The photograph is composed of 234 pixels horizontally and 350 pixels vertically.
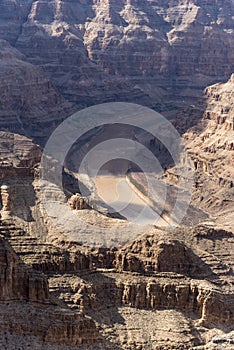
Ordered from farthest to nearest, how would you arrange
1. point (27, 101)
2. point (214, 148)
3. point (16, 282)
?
point (27, 101) → point (214, 148) → point (16, 282)

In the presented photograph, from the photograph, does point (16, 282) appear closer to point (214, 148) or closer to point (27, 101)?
point (214, 148)

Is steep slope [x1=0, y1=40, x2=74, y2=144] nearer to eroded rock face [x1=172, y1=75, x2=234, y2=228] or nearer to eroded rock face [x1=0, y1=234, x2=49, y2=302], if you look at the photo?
eroded rock face [x1=172, y1=75, x2=234, y2=228]

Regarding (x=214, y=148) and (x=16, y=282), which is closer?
(x=16, y=282)

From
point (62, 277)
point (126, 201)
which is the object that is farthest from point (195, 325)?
point (126, 201)

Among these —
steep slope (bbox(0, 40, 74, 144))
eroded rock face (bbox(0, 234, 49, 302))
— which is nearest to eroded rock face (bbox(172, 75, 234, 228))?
steep slope (bbox(0, 40, 74, 144))

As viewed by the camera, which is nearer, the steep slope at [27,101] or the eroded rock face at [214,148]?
the eroded rock face at [214,148]

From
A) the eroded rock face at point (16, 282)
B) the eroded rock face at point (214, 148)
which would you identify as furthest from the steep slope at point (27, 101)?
the eroded rock face at point (16, 282)

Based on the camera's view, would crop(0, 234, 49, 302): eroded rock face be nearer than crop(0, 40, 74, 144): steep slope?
Yes

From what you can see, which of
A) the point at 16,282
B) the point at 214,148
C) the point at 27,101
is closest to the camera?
the point at 16,282

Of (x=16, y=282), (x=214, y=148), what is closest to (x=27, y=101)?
(x=214, y=148)

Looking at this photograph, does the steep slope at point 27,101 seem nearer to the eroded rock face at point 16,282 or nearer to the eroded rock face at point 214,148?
the eroded rock face at point 214,148

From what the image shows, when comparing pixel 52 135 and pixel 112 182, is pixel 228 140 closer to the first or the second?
pixel 112 182
